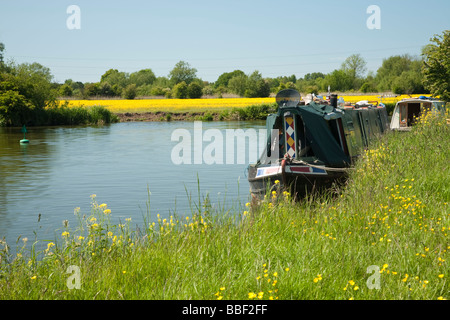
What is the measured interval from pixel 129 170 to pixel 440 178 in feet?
48.8

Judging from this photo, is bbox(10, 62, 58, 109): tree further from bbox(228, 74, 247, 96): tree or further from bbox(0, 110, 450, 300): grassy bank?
bbox(0, 110, 450, 300): grassy bank

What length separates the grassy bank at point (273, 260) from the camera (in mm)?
4188

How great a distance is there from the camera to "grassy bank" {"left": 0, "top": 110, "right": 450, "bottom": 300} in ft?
13.7

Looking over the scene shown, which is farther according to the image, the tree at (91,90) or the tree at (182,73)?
the tree at (182,73)

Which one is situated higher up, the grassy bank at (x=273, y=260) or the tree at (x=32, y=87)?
the tree at (x=32, y=87)

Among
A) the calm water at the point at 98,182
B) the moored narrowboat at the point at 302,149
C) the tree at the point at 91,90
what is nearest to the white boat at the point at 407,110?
the calm water at the point at 98,182

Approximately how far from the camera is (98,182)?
18.2m

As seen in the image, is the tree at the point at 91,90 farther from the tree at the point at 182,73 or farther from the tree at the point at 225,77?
the tree at the point at 225,77

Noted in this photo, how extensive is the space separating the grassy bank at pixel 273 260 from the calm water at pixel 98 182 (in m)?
0.86

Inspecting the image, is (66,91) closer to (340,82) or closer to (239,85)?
(239,85)

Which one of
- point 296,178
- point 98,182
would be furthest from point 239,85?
point 296,178

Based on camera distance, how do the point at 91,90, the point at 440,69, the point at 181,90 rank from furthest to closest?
the point at 91,90
the point at 181,90
the point at 440,69

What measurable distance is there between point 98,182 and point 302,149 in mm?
8904

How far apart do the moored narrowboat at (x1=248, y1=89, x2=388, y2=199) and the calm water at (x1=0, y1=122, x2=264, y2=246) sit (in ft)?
3.12
